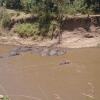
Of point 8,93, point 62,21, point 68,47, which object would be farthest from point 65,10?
point 8,93

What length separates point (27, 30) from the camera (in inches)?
998

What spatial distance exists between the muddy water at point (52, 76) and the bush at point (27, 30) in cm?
356

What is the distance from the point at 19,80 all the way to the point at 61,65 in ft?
9.80

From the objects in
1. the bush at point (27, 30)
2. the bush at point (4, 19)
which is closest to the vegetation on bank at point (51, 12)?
the bush at point (27, 30)

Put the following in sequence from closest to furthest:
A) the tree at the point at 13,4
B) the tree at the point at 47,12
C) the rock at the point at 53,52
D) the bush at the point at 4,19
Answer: the rock at the point at 53,52, the tree at the point at 47,12, the bush at the point at 4,19, the tree at the point at 13,4

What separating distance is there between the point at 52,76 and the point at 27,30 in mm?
9570

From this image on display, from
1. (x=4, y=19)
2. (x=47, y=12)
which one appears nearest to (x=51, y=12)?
(x=47, y=12)

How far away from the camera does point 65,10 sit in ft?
81.0

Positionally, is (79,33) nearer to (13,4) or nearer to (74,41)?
(74,41)

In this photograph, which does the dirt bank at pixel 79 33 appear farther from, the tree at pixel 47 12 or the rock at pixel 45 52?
the rock at pixel 45 52

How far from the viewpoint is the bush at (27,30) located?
2516 centimetres

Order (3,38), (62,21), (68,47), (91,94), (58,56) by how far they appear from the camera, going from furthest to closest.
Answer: (3,38) < (62,21) < (68,47) < (58,56) < (91,94)

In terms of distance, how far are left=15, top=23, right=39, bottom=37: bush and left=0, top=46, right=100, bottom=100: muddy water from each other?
3.56m

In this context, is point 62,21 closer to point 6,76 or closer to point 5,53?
point 5,53
